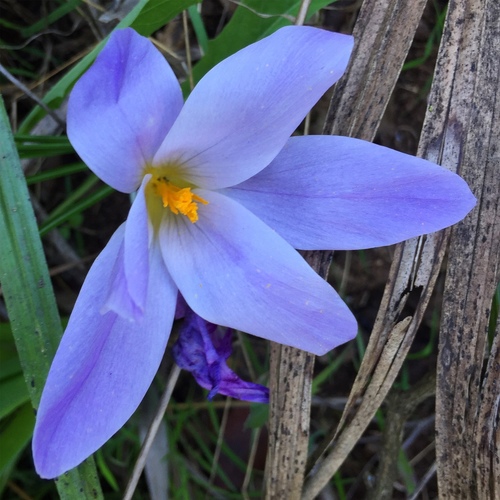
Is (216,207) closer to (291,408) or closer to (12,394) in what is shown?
(291,408)

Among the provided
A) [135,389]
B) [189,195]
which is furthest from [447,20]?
[135,389]

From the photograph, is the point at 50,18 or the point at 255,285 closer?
the point at 255,285

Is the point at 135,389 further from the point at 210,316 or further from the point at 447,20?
the point at 447,20

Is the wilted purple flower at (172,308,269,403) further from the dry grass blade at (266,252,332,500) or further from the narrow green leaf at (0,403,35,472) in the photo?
the narrow green leaf at (0,403,35,472)

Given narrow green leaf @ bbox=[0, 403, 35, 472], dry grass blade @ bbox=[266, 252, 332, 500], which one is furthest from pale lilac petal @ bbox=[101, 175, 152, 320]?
narrow green leaf @ bbox=[0, 403, 35, 472]

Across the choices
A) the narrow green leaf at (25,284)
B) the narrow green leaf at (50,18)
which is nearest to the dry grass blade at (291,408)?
the narrow green leaf at (25,284)

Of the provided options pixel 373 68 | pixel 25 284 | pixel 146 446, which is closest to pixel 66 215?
pixel 25 284
